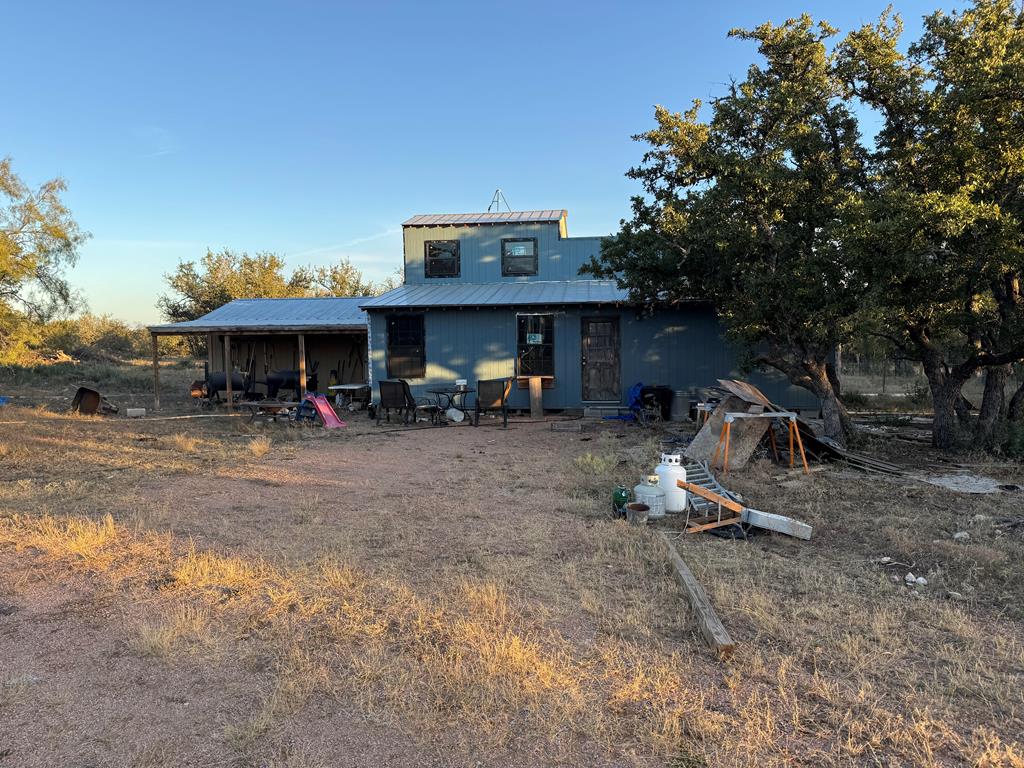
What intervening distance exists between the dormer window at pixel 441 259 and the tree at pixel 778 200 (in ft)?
21.2

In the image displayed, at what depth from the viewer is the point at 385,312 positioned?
46.4 feet

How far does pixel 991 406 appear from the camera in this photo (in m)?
8.82

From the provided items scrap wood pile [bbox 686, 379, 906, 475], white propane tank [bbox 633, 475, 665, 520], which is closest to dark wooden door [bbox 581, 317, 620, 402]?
scrap wood pile [bbox 686, 379, 906, 475]

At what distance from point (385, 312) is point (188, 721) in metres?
12.1

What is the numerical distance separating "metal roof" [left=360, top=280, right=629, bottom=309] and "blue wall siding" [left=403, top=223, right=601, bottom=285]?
25 cm

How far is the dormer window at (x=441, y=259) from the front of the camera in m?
15.6

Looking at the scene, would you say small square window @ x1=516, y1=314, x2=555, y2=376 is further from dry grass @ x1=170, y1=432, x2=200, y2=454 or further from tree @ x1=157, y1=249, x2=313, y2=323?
tree @ x1=157, y1=249, x2=313, y2=323

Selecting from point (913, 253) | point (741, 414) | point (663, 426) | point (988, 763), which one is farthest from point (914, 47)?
point (988, 763)

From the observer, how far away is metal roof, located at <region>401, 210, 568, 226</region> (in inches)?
601

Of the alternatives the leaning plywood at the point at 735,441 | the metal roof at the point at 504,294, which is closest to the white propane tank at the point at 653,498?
the leaning plywood at the point at 735,441

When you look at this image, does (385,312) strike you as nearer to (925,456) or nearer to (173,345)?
(925,456)

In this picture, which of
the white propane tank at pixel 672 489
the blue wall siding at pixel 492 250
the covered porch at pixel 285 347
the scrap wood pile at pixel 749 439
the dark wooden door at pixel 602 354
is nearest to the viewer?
the white propane tank at pixel 672 489

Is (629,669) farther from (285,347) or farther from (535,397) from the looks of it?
(285,347)

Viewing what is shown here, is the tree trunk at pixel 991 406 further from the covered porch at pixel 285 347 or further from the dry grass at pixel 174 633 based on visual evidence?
the covered porch at pixel 285 347
